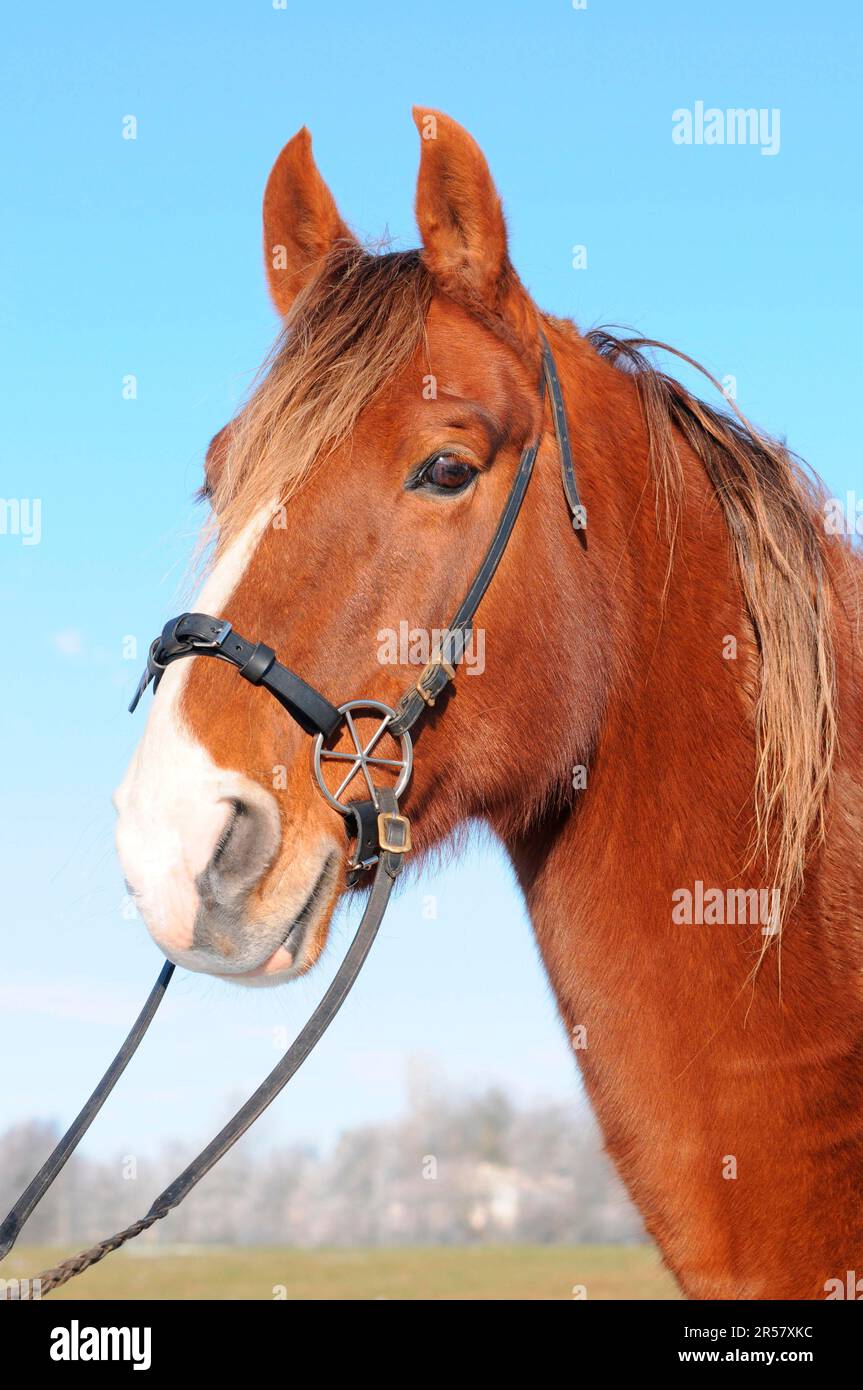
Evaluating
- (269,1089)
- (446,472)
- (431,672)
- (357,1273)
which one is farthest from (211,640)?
(357,1273)

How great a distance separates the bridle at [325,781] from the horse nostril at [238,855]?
22 cm

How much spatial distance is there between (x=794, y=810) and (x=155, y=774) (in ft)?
5.92

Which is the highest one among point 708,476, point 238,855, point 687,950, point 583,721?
point 708,476

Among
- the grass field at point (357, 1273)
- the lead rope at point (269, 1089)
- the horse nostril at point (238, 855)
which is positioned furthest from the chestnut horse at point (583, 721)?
the grass field at point (357, 1273)

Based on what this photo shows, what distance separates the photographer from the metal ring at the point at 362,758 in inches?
121

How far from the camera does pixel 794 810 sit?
3377 millimetres

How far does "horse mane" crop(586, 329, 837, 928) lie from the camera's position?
11.1 feet

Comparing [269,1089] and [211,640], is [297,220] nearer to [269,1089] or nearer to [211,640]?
[211,640]

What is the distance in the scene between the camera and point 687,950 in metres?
3.33

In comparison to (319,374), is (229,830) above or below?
below

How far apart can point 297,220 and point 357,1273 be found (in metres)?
32.3

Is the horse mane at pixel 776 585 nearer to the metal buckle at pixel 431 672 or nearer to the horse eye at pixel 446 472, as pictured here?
the horse eye at pixel 446 472
